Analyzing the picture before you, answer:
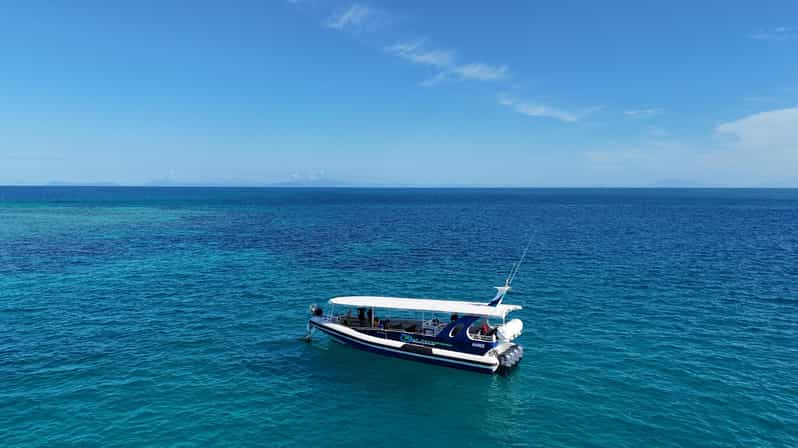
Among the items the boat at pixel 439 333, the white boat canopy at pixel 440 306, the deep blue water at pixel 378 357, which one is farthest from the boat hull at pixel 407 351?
the white boat canopy at pixel 440 306

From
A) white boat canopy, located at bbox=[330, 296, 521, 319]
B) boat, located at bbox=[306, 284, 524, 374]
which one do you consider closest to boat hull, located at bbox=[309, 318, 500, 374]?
boat, located at bbox=[306, 284, 524, 374]

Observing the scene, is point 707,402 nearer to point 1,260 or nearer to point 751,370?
point 751,370

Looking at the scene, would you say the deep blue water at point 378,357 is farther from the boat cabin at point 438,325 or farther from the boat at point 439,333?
the boat cabin at point 438,325

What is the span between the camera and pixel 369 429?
19.6 metres

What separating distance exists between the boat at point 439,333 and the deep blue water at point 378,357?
894 mm

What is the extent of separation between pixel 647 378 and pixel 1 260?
69.5m

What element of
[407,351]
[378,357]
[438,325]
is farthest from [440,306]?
[378,357]

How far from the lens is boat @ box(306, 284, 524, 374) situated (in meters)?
25.4

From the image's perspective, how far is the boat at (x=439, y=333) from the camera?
1000 inches

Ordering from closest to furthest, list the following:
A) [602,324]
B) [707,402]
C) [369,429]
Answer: [369,429], [707,402], [602,324]

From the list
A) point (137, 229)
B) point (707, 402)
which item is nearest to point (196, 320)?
point (707, 402)

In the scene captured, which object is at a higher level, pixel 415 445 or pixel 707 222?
pixel 707 222

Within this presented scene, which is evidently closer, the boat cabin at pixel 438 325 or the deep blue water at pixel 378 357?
the deep blue water at pixel 378 357

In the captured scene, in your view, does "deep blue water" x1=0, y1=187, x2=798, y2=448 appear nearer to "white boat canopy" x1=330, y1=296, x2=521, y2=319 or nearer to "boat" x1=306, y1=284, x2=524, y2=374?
"boat" x1=306, y1=284, x2=524, y2=374
